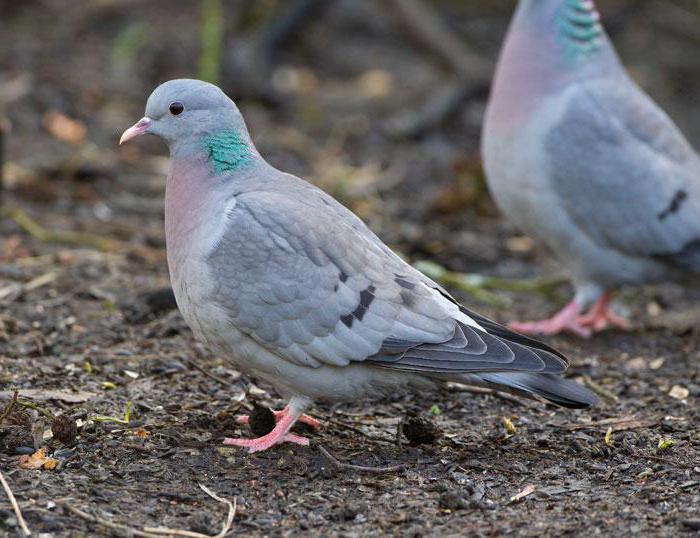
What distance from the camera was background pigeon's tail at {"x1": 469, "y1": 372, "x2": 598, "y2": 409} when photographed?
430 cm

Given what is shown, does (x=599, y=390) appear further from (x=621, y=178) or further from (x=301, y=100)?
(x=301, y=100)

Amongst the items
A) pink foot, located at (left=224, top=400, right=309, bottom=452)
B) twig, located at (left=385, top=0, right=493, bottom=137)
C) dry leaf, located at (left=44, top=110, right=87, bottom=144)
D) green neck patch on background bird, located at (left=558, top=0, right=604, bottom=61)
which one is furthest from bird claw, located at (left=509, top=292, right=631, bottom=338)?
dry leaf, located at (left=44, top=110, right=87, bottom=144)

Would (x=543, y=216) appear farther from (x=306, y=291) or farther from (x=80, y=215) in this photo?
(x=80, y=215)

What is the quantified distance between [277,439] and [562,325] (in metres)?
2.62

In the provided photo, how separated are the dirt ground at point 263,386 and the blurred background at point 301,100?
27 millimetres

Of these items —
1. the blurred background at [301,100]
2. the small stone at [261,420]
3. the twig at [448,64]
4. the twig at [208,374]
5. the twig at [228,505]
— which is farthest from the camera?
the twig at [448,64]

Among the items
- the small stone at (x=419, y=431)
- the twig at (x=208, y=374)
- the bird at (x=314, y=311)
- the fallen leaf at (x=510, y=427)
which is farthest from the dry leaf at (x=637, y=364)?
the twig at (x=208, y=374)

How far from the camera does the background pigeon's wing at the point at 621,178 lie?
20.6ft

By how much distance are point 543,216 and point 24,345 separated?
9.42 feet

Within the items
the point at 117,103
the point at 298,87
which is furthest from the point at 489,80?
the point at 117,103

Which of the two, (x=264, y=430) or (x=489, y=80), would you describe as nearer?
(x=264, y=430)

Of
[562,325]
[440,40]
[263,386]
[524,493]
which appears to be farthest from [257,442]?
[440,40]

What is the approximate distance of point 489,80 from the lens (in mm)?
10250

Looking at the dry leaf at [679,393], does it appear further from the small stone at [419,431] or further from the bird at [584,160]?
the small stone at [419,431]
